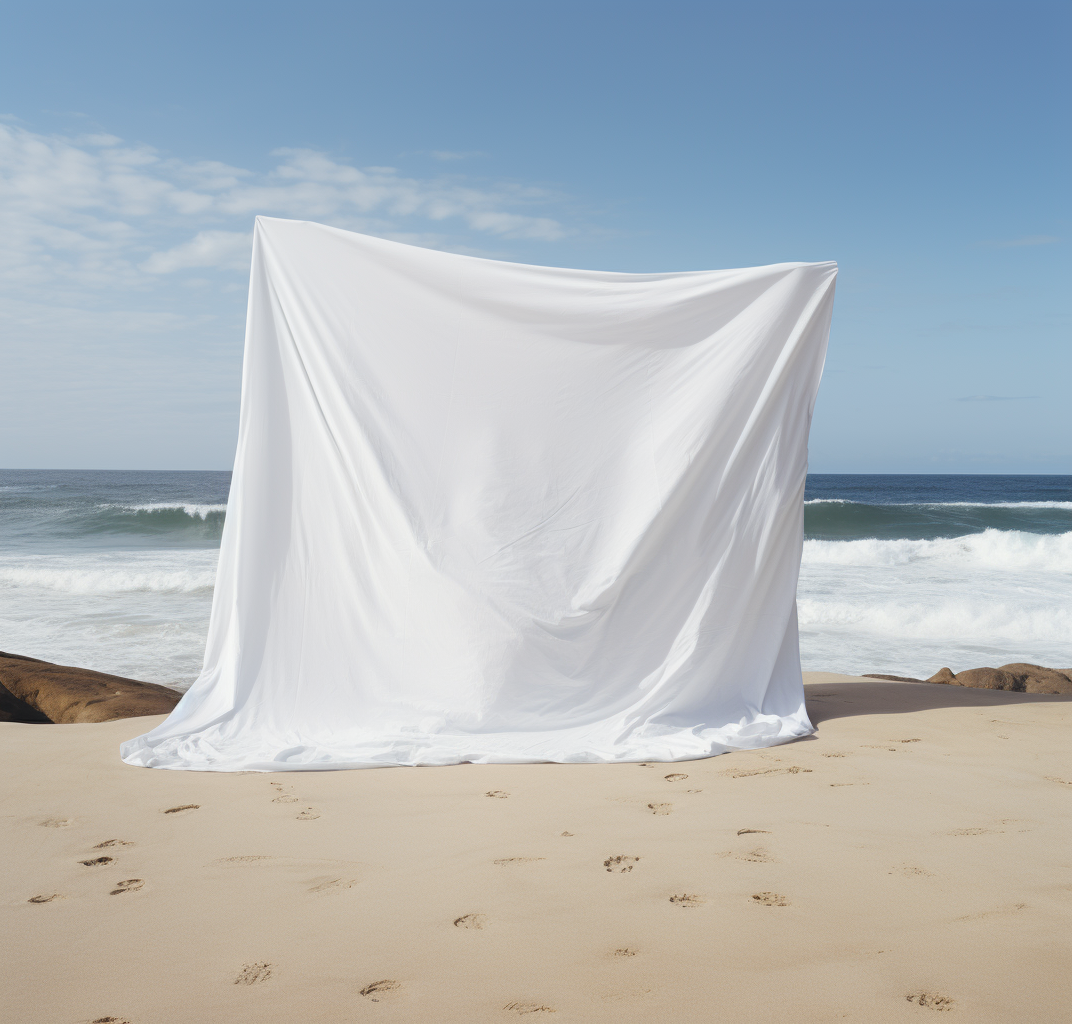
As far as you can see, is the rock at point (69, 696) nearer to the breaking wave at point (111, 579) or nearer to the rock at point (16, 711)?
the rock at point (16, 711)

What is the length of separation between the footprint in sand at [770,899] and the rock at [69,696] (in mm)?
3788

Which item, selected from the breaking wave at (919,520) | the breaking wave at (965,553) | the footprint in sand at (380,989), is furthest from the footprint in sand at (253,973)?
the breaking wave at (919,520)

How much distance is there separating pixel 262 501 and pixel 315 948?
7.45 feet

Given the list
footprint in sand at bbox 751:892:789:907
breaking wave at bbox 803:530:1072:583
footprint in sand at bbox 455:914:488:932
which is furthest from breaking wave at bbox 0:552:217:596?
breaking wave at bbox 803:530:1072:583

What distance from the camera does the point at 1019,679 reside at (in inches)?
213

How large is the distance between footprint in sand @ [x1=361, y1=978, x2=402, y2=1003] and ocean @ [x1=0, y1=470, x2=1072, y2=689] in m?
5.08

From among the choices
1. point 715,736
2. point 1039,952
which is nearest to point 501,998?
point 1039,952

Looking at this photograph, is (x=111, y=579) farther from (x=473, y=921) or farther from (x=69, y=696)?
(x=473, y=921)

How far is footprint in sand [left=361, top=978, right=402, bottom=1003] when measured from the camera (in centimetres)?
154

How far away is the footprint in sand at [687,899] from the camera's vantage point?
6.23 feet

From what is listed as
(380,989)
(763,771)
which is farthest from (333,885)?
(763,771)

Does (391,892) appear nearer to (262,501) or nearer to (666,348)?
(262,501)

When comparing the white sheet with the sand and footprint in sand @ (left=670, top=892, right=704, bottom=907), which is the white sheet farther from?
footprint in sand @ (left=670, top=892, right=704, bottom=907)

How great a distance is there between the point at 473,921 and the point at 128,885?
96 centimetres
